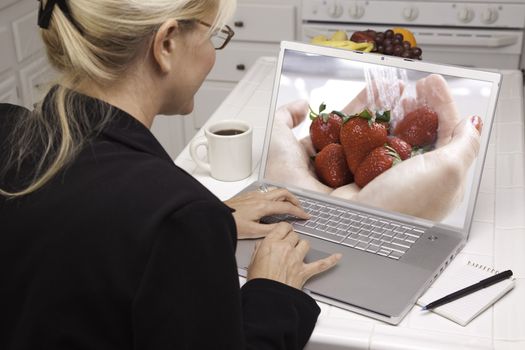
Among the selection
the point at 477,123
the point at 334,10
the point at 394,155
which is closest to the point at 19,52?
the point at 334,10

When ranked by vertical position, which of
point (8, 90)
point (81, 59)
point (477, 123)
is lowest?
A: point (8, 90)

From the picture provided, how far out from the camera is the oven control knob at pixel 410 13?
106 inches

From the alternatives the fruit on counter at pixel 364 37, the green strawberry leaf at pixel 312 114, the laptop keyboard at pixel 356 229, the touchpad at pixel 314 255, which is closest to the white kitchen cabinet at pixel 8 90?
the fruit on counter at pixel 364 37

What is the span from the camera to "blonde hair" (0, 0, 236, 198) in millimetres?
824

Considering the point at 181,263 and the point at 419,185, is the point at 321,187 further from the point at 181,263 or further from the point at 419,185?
the point at 181,263

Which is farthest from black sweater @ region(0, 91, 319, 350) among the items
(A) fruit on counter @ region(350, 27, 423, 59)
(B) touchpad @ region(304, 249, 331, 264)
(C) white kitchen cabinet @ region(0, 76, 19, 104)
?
(C) white kitchen cabinet @ region(0, 76, 19, 104)

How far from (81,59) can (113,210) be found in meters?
0.21

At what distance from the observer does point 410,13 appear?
106 inches

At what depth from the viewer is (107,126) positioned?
0.84 m

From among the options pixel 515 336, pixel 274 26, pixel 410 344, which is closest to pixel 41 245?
pixel 410 344

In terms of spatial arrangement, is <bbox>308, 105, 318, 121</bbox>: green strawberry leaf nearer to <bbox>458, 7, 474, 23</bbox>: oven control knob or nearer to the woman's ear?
the woman's ear

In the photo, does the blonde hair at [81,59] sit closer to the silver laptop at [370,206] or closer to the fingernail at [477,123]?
the silver laptop at [370,206]

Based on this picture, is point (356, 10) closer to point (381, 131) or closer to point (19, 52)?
point (19, 52)

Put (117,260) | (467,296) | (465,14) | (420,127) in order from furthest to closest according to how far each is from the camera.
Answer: (465,14) → (420,127) → (467,296) → (117,260)
